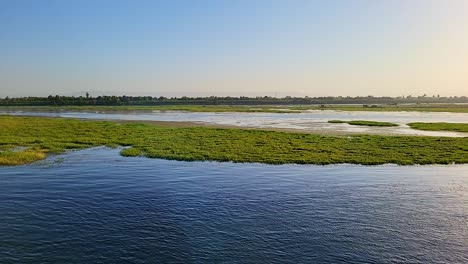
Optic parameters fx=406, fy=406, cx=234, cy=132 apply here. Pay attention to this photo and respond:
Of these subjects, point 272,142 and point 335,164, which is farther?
point 272,142

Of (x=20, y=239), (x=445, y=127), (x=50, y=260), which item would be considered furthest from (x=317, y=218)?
(x=445, y=127)

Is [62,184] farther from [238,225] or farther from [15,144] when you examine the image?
[15,144]

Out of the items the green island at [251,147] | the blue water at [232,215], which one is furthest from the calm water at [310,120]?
the blue water at [232,215]

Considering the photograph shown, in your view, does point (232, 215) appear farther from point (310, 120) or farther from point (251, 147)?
point (310, 120)

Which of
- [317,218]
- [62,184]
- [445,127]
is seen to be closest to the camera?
[317,218]

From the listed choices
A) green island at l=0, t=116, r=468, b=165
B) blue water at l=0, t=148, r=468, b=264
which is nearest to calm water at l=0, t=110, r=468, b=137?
green island at l=0, t=116, r=468, b=165

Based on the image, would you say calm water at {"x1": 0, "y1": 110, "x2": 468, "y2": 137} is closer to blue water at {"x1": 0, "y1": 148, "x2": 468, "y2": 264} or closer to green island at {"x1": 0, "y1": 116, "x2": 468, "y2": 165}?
green island at {"x1": 0, "y1": 116, "x2": 468, "y2": 165}
